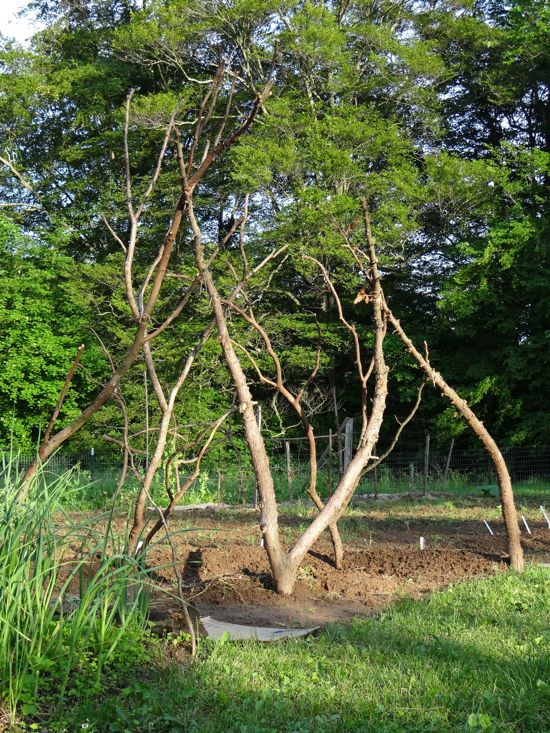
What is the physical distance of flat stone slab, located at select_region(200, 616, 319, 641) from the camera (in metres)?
4.54

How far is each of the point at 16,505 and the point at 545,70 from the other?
22.9 metres

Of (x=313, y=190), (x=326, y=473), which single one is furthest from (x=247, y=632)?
(x=313, y=190)

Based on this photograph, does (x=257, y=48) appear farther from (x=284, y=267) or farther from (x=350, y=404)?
(x=350, y=404)

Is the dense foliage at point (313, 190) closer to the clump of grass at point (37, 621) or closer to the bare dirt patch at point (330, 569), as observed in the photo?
the bare dirt patch at point (330, 569)

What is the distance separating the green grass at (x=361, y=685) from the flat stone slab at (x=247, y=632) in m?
0.15

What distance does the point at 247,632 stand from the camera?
4.66 metres

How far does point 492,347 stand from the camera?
890 inches

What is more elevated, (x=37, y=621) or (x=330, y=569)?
(x=37, y=621)

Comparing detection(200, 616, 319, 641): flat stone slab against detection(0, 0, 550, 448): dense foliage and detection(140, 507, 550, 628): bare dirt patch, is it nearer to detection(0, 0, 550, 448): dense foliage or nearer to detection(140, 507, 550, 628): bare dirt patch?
detection(140, 507, 550, 628): bare dirt patch

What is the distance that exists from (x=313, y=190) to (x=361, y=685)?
19.1 meters

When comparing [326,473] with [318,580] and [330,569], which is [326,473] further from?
[318,580]

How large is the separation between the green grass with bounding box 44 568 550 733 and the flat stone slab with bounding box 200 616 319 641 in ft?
0.49

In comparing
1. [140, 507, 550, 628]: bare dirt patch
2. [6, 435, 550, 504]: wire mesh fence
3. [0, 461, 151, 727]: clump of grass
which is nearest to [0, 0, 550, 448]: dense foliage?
[6, 435, 550, 504]: wire mesh fence

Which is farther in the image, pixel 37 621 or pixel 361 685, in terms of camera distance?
pixel 361 685
